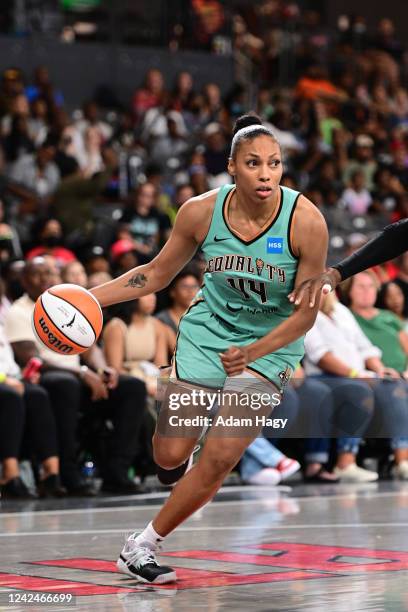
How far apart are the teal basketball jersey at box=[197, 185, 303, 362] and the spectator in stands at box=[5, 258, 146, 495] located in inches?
161

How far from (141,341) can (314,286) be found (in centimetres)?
545

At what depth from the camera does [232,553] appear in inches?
277

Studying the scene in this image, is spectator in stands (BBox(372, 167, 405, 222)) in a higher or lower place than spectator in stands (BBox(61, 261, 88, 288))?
lower

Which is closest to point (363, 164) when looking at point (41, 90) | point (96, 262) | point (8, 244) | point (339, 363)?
point (41, 90)

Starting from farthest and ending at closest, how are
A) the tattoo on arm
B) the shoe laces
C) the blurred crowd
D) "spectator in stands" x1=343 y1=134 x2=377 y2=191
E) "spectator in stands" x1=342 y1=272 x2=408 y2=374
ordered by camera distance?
"spectator in stands" x1=343 y1=134 x2=377 y2=191, "spectator in stands" x1=342 y1=272 x2=408 y2=374, the blurred crowd, the tattoo on arm, the shoe laces

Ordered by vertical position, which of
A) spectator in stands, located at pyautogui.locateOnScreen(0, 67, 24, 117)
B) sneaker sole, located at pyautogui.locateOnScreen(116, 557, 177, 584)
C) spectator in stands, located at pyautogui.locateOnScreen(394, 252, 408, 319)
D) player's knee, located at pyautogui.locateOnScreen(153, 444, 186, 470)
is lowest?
spectator in stands, located at pyautogui.locateOnScreen(394, 252, 408, 319)

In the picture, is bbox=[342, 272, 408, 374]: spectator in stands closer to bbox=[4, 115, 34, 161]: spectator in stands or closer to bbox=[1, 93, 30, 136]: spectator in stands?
bbox=[4, 115, 34, 161]: spectator in stands

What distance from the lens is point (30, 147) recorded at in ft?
54.2

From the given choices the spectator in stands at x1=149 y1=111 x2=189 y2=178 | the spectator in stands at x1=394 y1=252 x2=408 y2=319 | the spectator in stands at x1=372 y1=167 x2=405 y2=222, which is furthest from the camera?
the spectator in stands at x1=372 y1=167 x2=405 y2=222

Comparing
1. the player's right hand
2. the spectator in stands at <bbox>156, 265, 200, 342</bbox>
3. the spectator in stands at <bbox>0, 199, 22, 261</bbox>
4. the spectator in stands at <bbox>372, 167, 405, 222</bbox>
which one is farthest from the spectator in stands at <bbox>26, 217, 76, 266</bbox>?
the player's right hand

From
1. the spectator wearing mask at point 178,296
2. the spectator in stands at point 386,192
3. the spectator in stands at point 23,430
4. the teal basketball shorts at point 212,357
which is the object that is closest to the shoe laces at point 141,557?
the teal basketball shorts at point 212,357

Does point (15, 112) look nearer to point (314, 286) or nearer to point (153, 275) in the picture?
point (153, 275)

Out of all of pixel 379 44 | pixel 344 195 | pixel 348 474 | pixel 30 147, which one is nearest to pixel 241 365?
pixel 348 474

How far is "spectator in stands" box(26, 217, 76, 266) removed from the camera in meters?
12.9
